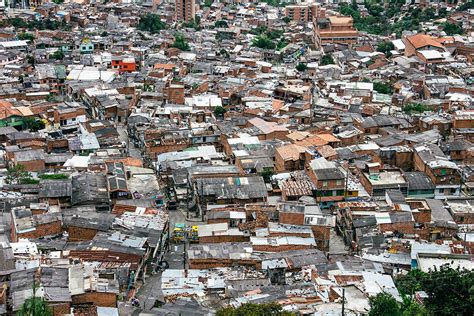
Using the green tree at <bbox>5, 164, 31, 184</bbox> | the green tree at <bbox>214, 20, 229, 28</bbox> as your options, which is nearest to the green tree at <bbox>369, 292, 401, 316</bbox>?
the green tree at <bbox>5, 164, 31, 184</bbox>

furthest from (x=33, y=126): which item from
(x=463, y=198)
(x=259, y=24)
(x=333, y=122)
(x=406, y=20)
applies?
(x=406, y=20)

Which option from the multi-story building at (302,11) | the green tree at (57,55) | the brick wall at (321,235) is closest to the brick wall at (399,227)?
the brick wall at (321,235)

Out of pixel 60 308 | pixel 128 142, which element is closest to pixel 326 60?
pixel 128 142

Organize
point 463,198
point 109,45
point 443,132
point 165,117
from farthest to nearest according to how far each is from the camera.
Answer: point 109,45
point 165,117
point 443,132
point 463,198

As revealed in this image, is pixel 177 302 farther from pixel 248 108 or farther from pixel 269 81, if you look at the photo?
pixel 269 81

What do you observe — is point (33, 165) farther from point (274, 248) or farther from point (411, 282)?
point (411, 282)

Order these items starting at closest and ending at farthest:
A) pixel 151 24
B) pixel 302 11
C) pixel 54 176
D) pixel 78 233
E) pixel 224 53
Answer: pixel 78 233, pixel 54 176, pixel 224 53, pixel 151 24, pixel 302 11

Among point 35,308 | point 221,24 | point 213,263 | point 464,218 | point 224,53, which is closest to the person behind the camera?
point 35,308
